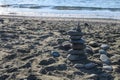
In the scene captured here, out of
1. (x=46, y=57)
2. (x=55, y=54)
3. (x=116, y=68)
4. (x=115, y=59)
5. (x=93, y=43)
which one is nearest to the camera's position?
(x=116, y=68)

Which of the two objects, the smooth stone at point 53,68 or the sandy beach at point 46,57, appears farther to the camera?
the smooth stone at point 53,68

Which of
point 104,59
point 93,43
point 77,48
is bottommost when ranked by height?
point 93,43

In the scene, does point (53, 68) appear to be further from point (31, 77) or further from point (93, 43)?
point (93, 43)

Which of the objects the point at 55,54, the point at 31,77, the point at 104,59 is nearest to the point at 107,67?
the point at 104,59

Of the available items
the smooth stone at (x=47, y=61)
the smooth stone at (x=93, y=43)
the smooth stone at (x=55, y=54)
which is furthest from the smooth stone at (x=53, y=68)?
the smooth stone at (x=93, y=43)

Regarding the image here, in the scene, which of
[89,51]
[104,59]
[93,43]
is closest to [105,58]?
[104,59]

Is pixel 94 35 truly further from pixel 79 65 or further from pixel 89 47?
pixel 79 65

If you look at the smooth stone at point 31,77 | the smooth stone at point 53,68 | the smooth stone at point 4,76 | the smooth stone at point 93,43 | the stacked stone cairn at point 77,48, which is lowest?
the smooth stone at point 93,43

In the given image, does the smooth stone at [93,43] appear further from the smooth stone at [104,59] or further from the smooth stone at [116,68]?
the smooth stone at [116,68]

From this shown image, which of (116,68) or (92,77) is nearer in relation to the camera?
(92,77)

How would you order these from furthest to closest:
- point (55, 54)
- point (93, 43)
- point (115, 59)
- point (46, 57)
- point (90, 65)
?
point (93, 43)
point (55, 54)
point (46, 57)
point (115, 59)
point (90, 65)

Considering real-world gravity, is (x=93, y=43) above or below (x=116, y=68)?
below

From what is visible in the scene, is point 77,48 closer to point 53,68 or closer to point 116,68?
point 53,68

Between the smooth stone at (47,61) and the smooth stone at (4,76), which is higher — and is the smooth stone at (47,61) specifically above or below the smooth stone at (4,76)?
below
